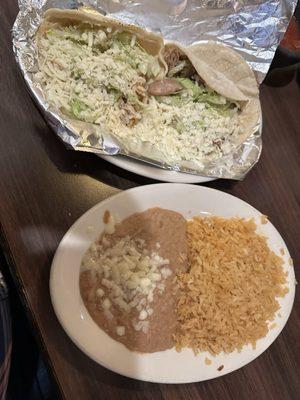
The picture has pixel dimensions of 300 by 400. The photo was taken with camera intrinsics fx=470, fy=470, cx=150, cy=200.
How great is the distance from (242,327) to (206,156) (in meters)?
0.45

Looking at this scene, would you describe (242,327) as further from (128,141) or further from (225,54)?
(225,54)

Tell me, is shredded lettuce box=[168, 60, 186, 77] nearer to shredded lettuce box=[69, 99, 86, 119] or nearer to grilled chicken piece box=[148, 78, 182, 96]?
grilled chicken piece box=[148, 78, 182, 96]

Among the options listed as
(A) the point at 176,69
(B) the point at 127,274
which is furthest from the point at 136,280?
(A) the point at 176,69

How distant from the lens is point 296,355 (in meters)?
1.19

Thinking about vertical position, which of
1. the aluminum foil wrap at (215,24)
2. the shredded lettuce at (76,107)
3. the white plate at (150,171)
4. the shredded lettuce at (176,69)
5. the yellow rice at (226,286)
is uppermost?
the aluminum foil wrap at (215,24)

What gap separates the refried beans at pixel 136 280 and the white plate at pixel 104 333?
0.06ft

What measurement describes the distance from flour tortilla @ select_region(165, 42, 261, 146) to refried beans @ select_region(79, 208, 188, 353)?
386 mm

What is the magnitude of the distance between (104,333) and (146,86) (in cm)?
67

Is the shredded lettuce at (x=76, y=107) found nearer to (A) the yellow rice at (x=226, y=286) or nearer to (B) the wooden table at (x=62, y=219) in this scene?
(B) the wooden table at (x=62, y=219)

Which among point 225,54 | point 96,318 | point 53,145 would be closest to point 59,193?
point 53,145

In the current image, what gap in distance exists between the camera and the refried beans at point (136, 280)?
1.01 meters

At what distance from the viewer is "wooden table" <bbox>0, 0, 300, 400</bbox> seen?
100cm

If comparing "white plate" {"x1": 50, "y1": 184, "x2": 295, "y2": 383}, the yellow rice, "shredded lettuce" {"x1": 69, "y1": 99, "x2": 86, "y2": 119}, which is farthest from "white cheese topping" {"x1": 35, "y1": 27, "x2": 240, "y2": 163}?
the yellow rice

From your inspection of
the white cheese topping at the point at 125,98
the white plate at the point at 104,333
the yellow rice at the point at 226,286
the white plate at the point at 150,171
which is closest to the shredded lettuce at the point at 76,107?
the white cheese topping at the point at 125,98
